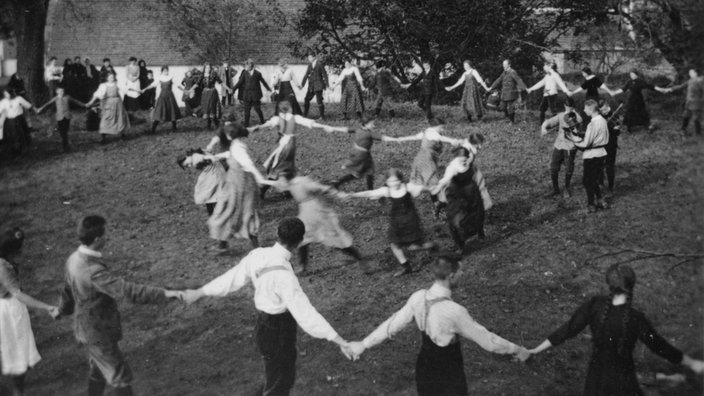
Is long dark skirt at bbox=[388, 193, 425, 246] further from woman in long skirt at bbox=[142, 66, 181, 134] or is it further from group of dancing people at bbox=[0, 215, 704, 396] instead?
woman in long skirt at bbox=[142, 66, 181, 134]

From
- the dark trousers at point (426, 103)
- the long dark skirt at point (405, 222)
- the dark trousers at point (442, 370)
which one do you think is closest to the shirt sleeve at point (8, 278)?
the dark trousers at point (442, 370)

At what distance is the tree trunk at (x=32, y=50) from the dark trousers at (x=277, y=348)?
18.0 m

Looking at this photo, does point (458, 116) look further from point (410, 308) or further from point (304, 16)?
point (410, 308)

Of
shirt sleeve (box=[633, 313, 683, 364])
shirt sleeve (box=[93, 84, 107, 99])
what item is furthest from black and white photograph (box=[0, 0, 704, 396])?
shirt sleeve (box=[93, 84, 107, 99])

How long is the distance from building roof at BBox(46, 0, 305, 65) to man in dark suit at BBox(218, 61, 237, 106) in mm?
9459

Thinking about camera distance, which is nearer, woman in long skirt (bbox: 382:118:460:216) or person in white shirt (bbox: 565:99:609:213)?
person in white shirt (bbox: 565:99:609:213)

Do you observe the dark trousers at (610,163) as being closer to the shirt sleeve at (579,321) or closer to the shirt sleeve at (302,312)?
the shirt sleeve at (579,321)

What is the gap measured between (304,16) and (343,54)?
5.87 feet

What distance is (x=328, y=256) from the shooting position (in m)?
11.3

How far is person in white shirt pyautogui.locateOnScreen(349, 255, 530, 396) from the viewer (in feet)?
17.5

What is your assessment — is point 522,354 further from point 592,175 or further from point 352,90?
point 352,90

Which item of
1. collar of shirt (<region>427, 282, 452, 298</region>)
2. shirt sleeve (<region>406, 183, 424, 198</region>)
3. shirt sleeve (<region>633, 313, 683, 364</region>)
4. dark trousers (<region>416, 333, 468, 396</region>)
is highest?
collar of shirt (<region>427, 282, 452, 298</region>)

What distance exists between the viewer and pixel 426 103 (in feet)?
65.7

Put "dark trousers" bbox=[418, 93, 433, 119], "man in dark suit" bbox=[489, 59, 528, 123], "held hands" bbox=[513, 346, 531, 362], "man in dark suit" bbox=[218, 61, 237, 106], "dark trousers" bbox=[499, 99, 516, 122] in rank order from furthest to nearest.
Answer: "man in dark suit" bbox=[218, 61, 237, 106] → "dark trousers" bbox=[418, 93, 433, 119] → "dark trousers" bbox=[499, 99, 516, 122] → "man in dark suit" bbox=[489, 59, 528, 123] → "held hands" bbox=[513, 346, 531, 362]
